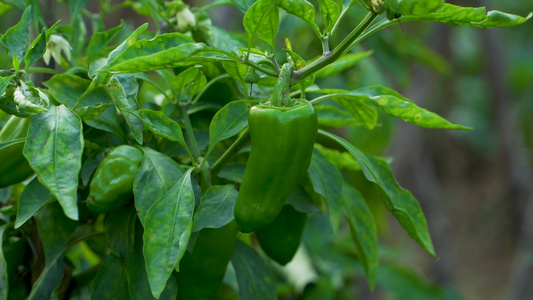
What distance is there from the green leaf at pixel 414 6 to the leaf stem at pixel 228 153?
241mm

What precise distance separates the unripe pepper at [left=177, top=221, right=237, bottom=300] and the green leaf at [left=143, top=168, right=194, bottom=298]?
0.09 metres

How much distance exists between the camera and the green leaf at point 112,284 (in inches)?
29.2

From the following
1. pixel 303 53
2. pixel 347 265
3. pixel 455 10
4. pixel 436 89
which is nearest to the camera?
pixel 455 10

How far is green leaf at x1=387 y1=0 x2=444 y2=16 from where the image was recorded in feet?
1.90

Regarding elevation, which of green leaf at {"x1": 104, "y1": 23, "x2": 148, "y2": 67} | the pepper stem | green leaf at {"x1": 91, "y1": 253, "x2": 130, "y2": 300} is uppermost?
green leaf at {"x1": 104, "y1": 23, "x2": 148, "y2": 67}

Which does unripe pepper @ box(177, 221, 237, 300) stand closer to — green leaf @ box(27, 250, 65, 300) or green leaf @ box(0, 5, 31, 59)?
green leaf @ box(27, 250, 65, 300)

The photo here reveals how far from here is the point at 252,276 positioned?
83cm

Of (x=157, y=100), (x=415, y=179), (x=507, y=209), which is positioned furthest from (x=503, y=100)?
(x=507, y=209)

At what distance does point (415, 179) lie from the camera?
2529 millimetres

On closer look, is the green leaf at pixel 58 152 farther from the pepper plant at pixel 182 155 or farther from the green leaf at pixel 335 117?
the green leaf at pixel 335 117

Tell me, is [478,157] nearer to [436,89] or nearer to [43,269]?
[436,89]

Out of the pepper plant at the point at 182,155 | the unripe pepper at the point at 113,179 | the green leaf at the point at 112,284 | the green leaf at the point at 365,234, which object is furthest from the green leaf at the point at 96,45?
the green leaf at the point at 365,234

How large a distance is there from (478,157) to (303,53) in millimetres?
4829

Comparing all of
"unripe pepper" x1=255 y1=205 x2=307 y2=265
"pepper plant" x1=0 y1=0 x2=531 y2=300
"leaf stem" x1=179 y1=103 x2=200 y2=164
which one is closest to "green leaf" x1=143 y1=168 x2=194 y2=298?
"pepper plant" x1=0 y1=0 x2=531 y2=300
